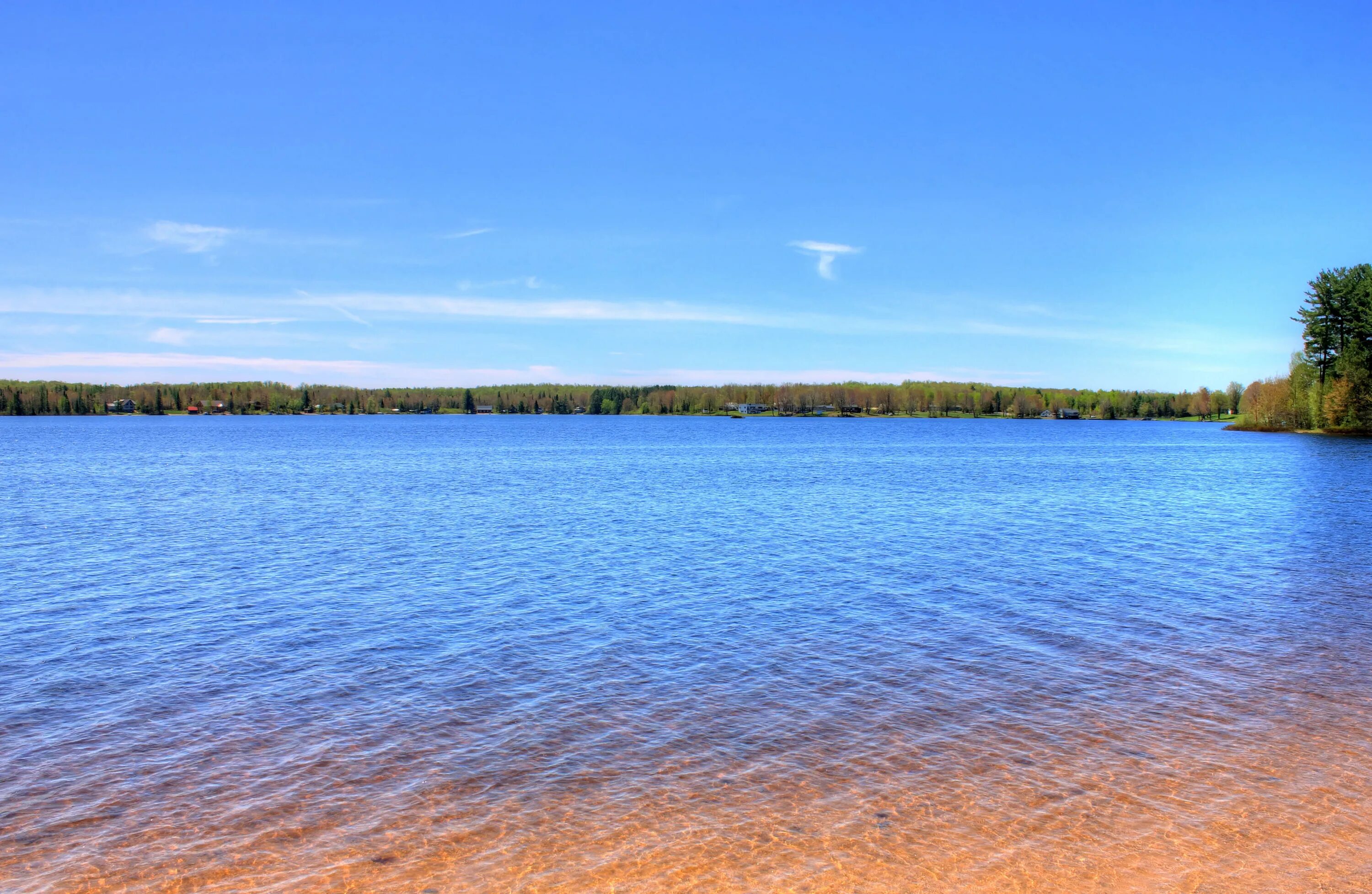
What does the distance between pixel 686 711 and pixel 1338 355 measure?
381ft

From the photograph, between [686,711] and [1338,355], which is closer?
[686,711]

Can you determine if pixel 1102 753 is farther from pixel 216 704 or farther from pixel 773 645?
pixel 216 704

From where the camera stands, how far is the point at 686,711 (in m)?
11.3

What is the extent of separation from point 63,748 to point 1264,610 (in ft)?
67.1

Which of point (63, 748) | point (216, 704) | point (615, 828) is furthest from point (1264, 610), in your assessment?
point (63, 748)

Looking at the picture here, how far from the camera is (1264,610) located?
56.7 feet

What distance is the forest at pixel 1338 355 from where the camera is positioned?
92562mm

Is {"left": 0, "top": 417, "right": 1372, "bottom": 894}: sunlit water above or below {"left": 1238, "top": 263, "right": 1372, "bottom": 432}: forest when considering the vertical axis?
below

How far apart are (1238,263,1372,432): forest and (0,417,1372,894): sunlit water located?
265 feet

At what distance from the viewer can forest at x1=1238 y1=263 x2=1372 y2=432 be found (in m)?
92.6

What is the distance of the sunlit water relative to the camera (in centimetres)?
736

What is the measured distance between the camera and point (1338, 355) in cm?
9838

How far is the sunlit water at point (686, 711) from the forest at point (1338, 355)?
80.9 meters

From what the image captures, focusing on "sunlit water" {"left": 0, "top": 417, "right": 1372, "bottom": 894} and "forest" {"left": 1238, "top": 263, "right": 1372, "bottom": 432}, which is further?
"forest" {"left": 1238, "top": 263, "right": 1372, "bottom": 432}
